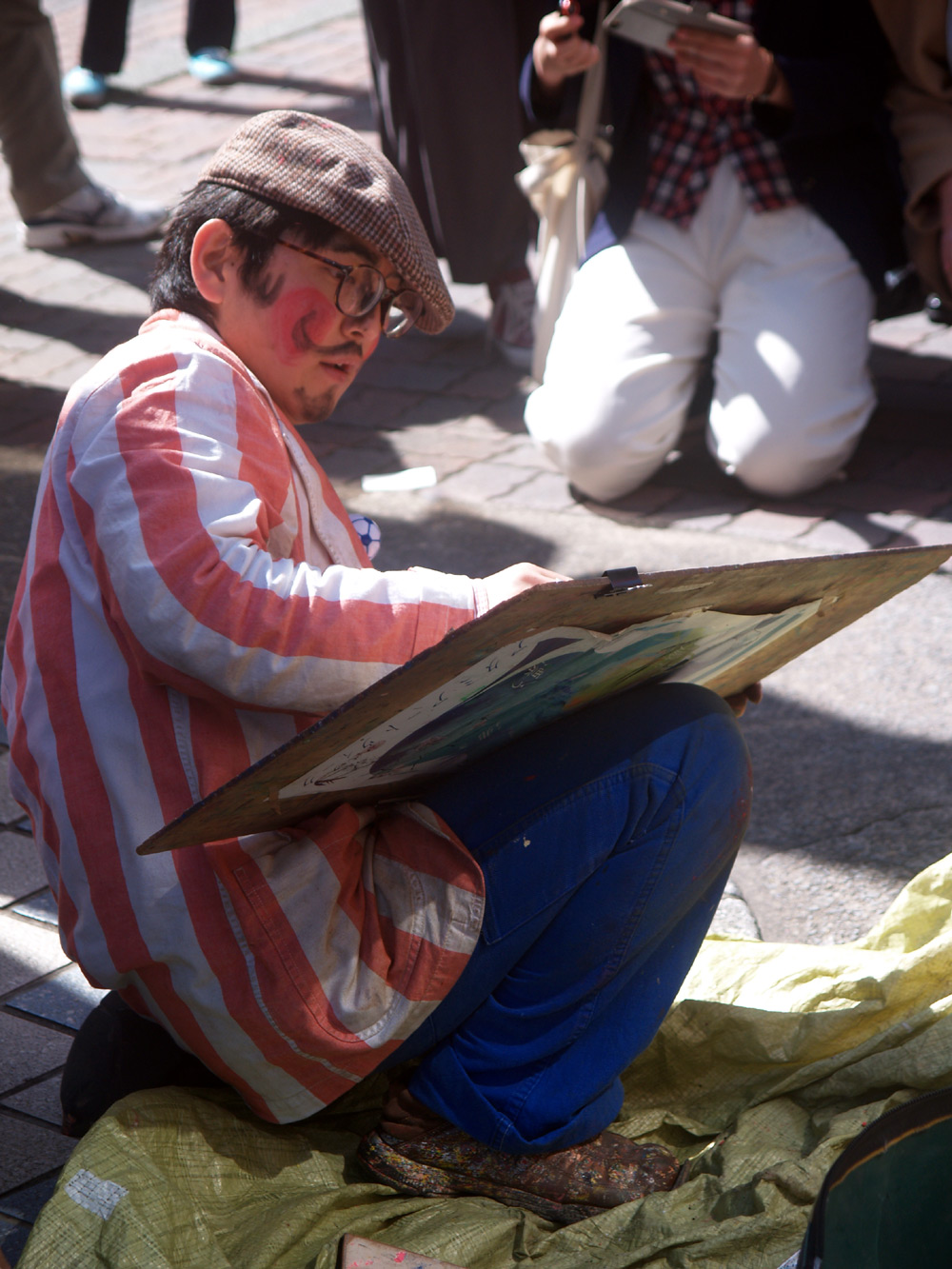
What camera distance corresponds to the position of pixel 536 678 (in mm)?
1474

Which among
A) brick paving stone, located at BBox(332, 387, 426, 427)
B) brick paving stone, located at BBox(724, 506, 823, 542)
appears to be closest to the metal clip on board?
brick paving stone, located at BBox(724, 506, 823, 542)

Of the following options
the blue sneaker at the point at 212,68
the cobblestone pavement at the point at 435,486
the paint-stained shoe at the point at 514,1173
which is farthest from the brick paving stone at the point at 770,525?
the blue sneaker at the point at 212,68

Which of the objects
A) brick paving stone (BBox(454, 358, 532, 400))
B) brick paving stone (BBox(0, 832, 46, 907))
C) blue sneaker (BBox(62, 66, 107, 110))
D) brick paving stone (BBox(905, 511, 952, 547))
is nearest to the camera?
brick paving stone (BBox(0, 832, 46, 907))

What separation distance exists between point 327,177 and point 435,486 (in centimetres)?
244

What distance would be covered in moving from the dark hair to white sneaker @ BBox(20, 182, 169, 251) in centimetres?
455

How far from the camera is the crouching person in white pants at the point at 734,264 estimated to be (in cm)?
361

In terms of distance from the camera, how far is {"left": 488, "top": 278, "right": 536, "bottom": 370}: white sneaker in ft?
15.8

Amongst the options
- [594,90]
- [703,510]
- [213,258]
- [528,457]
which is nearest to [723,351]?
[703,510]

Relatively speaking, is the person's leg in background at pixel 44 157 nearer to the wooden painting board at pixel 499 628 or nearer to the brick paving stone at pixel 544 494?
the brick paving stone at pixel 544 494

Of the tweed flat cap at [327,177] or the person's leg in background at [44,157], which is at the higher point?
the tweed flat cap at [327,177]

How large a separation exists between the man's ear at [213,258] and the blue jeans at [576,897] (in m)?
0.63

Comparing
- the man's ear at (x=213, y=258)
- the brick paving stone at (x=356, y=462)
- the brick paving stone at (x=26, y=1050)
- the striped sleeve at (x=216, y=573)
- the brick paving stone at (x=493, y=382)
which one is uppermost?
the man's ear at (x=213, y=258)

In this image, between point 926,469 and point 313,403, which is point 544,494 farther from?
point 313,403

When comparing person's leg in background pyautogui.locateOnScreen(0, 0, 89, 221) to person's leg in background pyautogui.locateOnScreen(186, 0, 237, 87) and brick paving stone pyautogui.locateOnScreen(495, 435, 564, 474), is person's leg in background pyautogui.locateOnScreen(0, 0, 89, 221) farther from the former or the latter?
brick paving stone pyautogui.locateOnScreen(495, 435, 564, 474)
